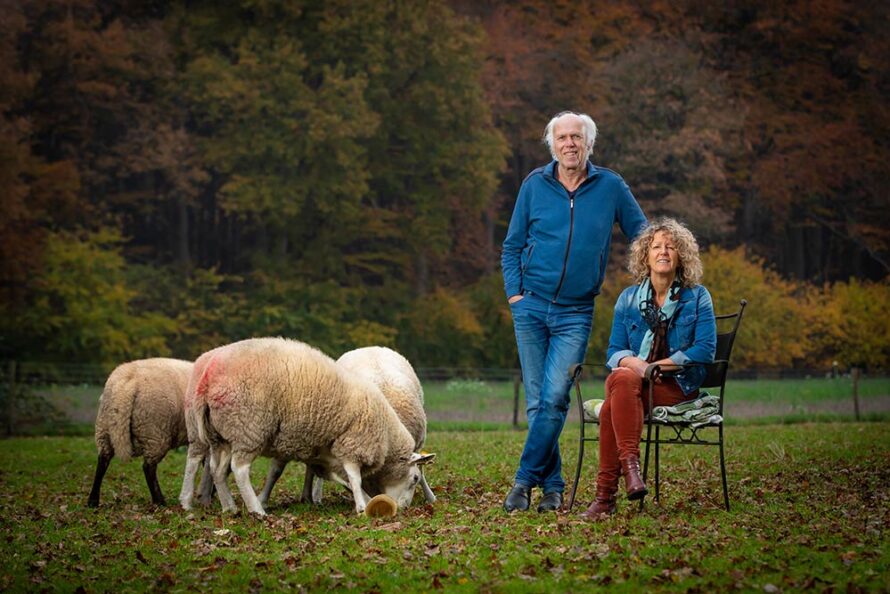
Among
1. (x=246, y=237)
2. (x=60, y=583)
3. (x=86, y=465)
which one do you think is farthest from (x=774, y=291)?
(x=60, y=583)

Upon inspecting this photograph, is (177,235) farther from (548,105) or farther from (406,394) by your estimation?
(406,394)

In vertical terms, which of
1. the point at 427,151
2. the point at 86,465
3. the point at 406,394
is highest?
the point at 427,151

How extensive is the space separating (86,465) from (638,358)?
9.14 m

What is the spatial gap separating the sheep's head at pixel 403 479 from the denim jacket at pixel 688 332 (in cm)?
240

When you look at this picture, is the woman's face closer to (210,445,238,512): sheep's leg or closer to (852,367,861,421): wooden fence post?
(210,445,238,512): sheep's leg

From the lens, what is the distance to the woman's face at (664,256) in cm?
823

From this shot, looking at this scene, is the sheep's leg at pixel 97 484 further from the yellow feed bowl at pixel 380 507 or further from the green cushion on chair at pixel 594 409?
the green cushion on chair at pixel 594 409

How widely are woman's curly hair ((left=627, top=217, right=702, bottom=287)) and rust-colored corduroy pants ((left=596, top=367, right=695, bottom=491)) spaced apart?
0.80 metres

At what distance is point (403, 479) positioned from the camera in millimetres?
10031

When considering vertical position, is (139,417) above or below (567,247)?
below

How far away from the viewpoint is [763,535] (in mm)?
7230

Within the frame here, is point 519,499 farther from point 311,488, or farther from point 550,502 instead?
point 311,488

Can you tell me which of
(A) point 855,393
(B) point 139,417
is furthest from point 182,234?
(B) point 139,417

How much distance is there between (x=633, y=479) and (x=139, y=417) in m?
5.20
